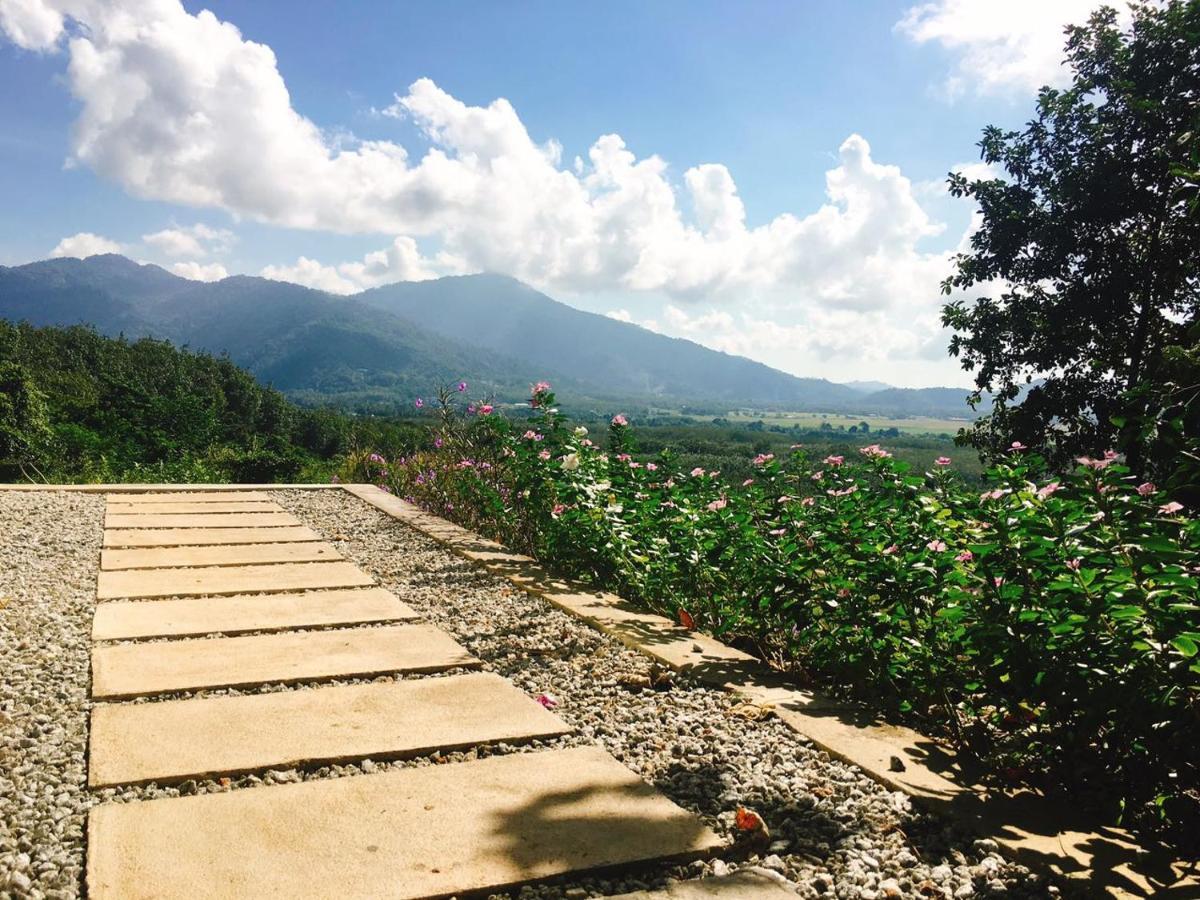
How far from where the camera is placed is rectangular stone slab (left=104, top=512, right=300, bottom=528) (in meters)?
6.39

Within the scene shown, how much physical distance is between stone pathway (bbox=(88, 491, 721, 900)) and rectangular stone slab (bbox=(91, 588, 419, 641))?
1 cm

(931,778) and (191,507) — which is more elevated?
(931,778)

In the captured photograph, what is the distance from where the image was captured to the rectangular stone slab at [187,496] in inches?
308

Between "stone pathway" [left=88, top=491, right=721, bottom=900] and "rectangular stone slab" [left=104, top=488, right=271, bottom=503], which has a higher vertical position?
"stone pathway" [left=88, top=491, right=721, bottom=900]

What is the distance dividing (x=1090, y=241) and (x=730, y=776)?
36.1ft

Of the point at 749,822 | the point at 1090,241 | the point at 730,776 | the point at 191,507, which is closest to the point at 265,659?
the point at 730,776

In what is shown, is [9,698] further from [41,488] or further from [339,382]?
[339,382]

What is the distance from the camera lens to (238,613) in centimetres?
388

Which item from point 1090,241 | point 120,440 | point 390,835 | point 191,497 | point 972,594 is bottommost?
point 191,497

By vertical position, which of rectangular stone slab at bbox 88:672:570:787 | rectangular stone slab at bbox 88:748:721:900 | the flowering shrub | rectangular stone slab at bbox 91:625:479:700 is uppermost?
the flowering shrub

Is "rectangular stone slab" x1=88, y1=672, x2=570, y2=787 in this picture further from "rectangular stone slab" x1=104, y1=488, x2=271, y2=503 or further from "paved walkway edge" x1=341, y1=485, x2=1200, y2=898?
"rectangular stone slab" x1=104, y1=488, x2=271, y2=503

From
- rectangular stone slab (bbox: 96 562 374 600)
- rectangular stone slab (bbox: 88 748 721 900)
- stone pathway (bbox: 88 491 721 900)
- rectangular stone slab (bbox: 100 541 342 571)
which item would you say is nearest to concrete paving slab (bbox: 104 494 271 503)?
rectangular stone slab (bbox: 100 541 342 571)

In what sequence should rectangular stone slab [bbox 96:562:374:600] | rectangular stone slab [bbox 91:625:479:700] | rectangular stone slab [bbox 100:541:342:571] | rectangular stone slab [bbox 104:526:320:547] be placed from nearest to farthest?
rectangular stone slab [bbox 91:625:479:700]
rectangular stone slab [bbox 96:562:374:600]
rectangular stone slab [bbox 100:541:342:571]
rectangular stone slab [bbox 104:526:320:547]

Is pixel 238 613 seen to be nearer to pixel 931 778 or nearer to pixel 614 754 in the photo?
pixel 614 754
